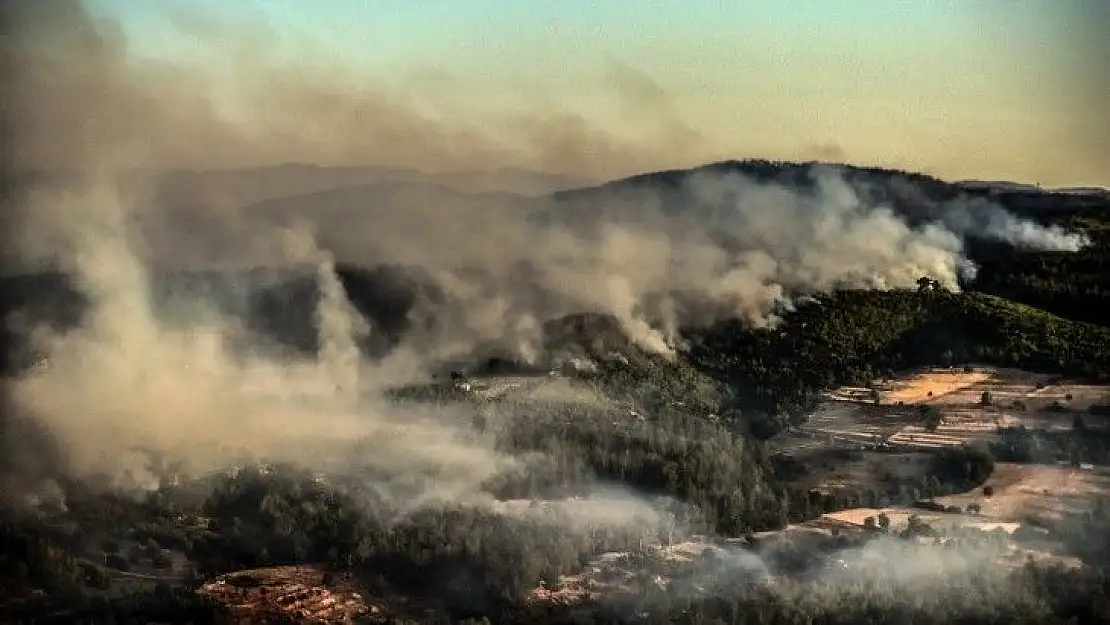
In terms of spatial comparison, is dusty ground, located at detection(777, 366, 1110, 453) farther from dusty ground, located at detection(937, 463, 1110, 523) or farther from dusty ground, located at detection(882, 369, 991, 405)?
dusty ground, located at detection(937, 463, 1110, 523)

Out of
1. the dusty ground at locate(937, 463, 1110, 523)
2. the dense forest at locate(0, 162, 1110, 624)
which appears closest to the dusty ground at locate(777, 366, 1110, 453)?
the dense forest at locate(0, 162, 1110, 624)

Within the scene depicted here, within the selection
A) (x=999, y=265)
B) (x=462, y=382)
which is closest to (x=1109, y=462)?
(x=999, y=265)

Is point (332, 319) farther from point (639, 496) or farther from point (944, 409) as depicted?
point (944, 409)

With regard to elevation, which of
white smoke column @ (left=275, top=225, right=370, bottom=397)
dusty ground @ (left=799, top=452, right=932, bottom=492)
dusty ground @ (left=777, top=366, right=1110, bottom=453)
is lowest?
dusty ground @ (left=799, top=452, right=932, bottom=492)

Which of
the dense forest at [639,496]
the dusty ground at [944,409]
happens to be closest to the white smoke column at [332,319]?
the dense forest at [639,496]

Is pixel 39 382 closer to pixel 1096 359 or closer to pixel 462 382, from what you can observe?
pixel 462 382

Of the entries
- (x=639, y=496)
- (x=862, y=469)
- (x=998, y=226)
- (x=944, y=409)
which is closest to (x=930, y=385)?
(x=944, y=409)

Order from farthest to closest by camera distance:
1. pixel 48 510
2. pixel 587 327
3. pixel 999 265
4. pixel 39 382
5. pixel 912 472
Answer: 1. pixel 999 265
2. pixel 587 327
3. pixel 912 472
4. pixel 39 382
5. pixel 48 510

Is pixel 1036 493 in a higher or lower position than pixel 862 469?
lower

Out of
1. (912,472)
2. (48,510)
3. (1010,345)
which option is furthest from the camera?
(1010,345)
